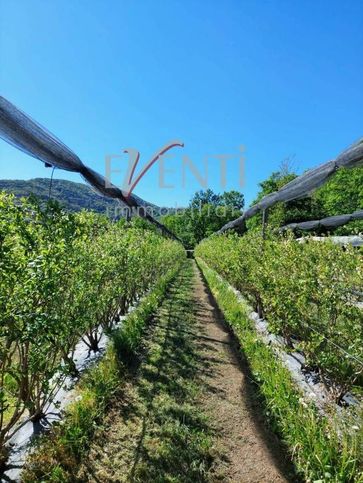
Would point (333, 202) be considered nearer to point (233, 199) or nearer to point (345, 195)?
point (345, 195)

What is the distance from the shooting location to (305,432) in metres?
2.55

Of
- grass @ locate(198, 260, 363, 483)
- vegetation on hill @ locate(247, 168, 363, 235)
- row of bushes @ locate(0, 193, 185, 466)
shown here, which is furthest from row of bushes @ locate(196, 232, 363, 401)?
vegetation on hill @ locate(247, 168, 363, 235)

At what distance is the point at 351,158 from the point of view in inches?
107

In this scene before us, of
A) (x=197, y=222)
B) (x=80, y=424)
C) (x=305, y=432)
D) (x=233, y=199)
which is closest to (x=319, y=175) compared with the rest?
(x=305, y=432)

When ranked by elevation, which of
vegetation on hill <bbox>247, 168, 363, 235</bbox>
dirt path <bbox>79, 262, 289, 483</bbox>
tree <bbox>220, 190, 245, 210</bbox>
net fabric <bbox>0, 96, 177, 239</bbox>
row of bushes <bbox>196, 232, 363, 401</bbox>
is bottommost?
dirt path <bbox>79, 262, 289, 483</bbox>

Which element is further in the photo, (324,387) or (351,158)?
(324,387)

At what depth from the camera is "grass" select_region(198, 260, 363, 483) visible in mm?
2174

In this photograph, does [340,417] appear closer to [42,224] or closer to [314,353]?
[314,353]

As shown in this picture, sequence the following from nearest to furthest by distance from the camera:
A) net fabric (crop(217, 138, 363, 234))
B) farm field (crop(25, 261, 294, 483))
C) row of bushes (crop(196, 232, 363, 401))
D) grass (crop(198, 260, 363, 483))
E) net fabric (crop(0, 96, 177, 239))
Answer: net fabric (crop(0, 96, 177, 239))
grass (crop(198, 260, 363, 483))
farm field (crop(25, 261, 294, 483))
net fabric (crop(217, 138, 363, 234))
row of bushes (crop(196, 232, 363, 401))

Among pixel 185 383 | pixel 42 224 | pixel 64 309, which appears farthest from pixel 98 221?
pixel 185 383

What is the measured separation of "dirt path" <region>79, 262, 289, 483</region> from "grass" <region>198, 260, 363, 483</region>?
6.4 inches

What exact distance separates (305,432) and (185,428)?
3.67 feet

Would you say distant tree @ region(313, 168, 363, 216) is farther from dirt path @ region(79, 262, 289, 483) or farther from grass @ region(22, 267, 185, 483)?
A: grass @ region(22, 267, 185, 483)

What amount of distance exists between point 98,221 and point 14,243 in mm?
2462
